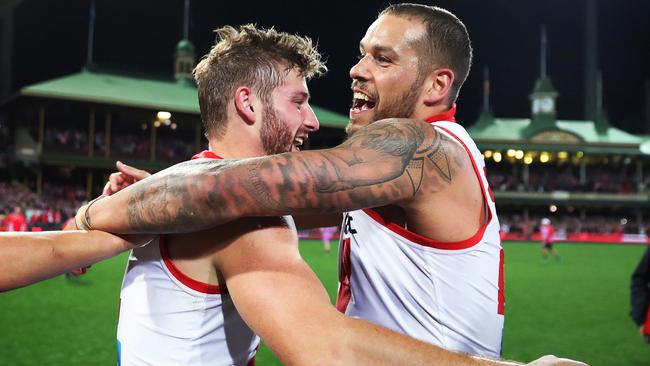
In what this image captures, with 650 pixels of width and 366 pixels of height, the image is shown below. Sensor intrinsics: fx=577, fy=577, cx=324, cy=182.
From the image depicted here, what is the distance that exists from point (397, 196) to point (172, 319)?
0.94 meters

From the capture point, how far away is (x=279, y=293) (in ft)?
6.01

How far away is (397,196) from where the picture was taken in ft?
6.84

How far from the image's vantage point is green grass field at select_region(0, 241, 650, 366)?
763 cm

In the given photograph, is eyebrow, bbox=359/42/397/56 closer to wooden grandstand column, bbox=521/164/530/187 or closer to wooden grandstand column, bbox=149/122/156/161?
wooden grandstand column, bbox=149/122/156/161

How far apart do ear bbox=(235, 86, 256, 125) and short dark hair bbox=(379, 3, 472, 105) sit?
2.71 ft

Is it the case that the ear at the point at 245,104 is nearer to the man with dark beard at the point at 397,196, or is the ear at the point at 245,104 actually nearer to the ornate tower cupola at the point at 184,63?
the man with dark beard at the point at 397,196

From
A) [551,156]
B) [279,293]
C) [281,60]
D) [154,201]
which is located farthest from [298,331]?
[551,156]

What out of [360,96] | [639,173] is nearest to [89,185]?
[360,96]

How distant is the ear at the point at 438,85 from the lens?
2732 millimetres

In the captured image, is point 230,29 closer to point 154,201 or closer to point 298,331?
point 154,201

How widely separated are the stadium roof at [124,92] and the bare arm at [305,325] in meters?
39.6

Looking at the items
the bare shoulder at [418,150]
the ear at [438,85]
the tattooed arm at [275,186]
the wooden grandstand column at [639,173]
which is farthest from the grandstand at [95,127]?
the bare shoulder at [418,150]

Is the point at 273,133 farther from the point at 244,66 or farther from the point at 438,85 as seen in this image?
the point at 438,85

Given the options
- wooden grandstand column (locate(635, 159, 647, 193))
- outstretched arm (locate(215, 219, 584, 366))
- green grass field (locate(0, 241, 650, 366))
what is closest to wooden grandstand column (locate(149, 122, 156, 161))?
green grass field (locate(0, 241, 650, 366))
